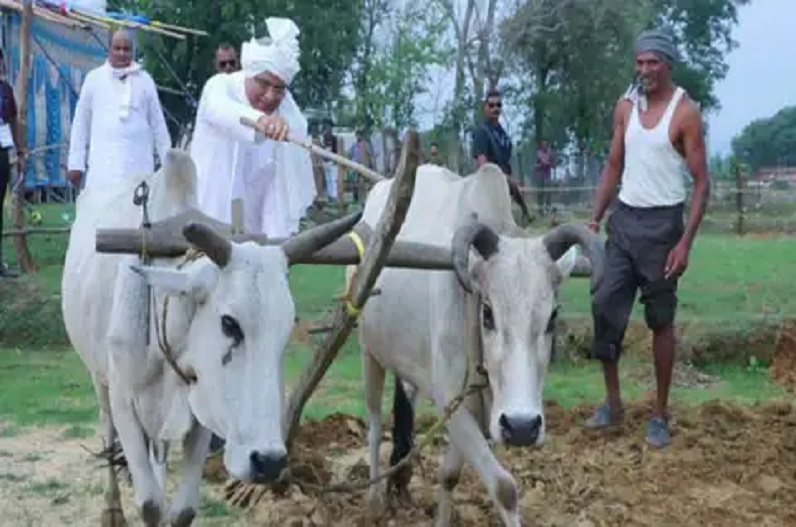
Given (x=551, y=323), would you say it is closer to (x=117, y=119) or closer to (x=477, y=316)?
(x=477, y=316)

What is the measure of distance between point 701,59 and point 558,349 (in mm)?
38956

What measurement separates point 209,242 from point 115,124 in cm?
469

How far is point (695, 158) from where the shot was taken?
263 inches

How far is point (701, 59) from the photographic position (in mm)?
46094

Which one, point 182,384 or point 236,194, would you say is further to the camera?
point 236,194

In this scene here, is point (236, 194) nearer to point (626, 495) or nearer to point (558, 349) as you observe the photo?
point (626, 495)

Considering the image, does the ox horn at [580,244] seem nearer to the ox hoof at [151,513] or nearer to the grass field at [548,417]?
the grass field at [548,417]

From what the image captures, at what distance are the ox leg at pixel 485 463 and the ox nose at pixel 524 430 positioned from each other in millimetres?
547

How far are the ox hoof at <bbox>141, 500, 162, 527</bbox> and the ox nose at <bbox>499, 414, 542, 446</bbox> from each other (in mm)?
1311

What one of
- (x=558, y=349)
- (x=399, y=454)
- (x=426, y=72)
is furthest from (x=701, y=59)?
(x=399, y=454)

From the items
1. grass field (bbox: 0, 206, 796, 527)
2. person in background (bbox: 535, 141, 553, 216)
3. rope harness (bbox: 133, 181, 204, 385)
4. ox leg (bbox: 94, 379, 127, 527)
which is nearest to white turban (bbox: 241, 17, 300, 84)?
rope harness (bbox: 133, 181, 204, 385)

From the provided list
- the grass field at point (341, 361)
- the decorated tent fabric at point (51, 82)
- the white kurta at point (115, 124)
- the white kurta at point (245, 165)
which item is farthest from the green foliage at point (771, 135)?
the white kurta at point (245, 165)

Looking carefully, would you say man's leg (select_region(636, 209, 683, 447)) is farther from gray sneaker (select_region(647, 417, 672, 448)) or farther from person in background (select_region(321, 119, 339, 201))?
person in background (select_region(321, 119, 339, 201))

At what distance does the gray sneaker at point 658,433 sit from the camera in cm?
679
